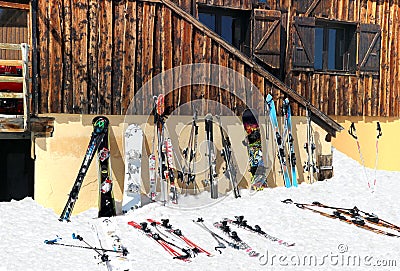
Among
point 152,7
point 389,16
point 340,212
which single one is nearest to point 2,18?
point 152,7

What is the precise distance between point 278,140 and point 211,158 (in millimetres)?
1546

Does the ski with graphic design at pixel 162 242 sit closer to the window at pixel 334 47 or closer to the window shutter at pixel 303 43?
the window shutter at pixel 303 43

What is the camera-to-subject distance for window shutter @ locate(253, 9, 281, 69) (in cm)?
1073

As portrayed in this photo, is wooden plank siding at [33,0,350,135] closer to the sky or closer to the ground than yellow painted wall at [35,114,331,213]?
closer to the sky

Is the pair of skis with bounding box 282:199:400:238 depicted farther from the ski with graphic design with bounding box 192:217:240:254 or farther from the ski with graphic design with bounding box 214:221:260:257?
the ski with graphic design with bounding box 192:217:240:254

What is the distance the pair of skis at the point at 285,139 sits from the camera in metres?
8.49

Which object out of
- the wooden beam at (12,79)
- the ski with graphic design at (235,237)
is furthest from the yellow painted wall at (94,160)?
the ski with graphic design at (235,237)

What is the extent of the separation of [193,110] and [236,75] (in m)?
1.12

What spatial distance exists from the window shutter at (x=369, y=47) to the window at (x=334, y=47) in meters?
0.22

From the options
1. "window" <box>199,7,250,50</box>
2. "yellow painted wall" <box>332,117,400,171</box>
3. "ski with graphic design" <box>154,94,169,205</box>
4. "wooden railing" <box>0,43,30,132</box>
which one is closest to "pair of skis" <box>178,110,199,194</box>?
"ski with graphic design" <box>154,94,169,205</box>

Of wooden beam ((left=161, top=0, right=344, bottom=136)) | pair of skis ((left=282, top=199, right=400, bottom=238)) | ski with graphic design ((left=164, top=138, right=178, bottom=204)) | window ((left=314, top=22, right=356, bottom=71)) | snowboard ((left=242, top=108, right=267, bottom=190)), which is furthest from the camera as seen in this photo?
window ((left=314, top=22, right=356, bottom=71))

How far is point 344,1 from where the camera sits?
38.6 feet

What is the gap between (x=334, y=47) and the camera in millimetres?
12250

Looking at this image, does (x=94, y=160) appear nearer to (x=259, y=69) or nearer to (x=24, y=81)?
(x=24, y=81)
